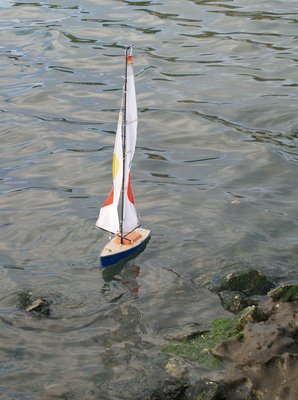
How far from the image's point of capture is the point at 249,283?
1353cm

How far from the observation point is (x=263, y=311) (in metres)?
12.0

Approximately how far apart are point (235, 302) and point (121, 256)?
2.30 m

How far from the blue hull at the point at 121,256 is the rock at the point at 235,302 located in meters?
1.97

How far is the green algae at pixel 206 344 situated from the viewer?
38.0 feet

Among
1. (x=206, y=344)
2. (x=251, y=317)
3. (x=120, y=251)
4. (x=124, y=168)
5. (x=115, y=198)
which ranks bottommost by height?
(x=206, y=344)

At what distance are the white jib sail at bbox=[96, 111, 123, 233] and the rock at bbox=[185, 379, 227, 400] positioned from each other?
4.42 m

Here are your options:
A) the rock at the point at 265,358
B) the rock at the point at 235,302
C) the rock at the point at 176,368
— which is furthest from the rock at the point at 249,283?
the rock at the point at 176,368

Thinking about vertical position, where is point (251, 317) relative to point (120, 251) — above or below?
A: above

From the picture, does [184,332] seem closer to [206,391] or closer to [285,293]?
[285,293]

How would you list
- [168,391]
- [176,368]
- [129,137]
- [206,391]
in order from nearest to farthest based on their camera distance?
[206,391] < [168,391] < [176,368] < [129,137]

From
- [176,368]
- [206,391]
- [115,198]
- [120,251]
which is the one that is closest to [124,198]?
[115,198]

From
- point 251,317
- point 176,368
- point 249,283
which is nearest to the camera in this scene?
point 176,368

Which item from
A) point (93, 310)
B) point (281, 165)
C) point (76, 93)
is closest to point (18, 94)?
point (76, 93)

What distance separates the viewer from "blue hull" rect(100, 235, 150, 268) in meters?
14.2
